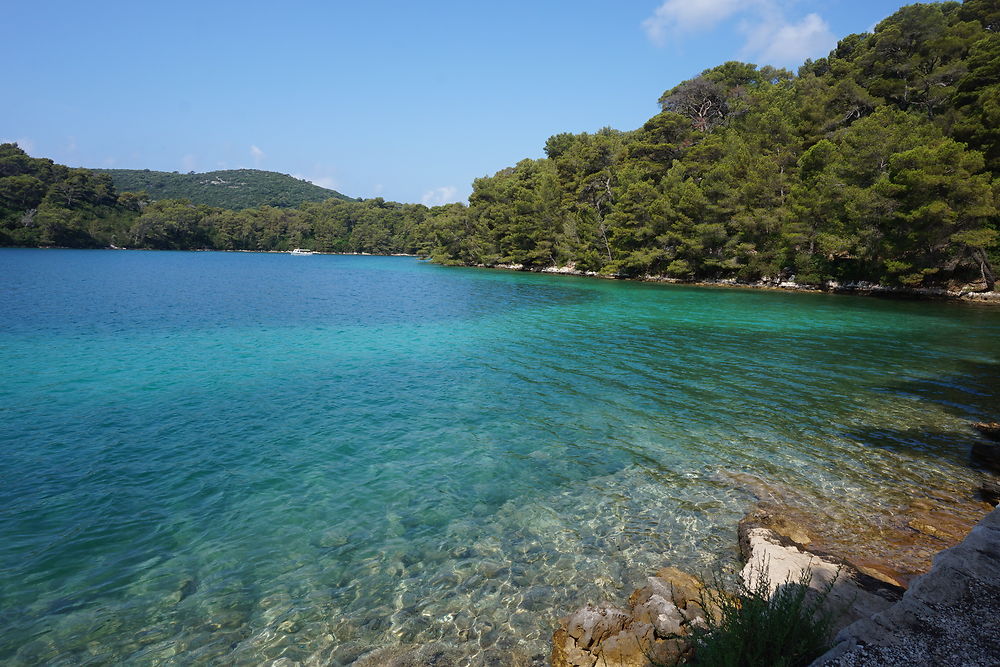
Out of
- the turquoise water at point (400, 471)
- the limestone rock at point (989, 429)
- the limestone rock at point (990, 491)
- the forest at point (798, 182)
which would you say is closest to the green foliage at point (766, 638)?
the turquoise water at point (400, 471)

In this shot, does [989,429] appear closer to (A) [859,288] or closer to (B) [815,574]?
(B) [815,574]

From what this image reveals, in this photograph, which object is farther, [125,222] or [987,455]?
[125,222]

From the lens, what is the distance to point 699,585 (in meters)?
6.32

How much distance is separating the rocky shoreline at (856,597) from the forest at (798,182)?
39.6 m

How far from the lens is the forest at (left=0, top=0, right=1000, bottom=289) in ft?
126

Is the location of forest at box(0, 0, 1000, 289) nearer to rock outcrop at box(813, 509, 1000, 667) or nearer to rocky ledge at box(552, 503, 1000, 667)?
rocky ledge at box(552, 503, 1000, 667)

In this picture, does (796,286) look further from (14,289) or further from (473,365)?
(14,289)

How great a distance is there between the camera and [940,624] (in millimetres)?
3379

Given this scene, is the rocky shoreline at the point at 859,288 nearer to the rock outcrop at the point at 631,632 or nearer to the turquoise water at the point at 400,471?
the turquoise water at the point at 400,471

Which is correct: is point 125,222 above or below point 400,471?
above

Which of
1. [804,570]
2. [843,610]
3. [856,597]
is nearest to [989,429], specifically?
[856,597]

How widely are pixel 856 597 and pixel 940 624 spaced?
227cm

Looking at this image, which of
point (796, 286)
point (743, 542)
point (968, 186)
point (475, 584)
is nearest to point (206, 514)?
point (475, 584)

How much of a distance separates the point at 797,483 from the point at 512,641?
708 cm
